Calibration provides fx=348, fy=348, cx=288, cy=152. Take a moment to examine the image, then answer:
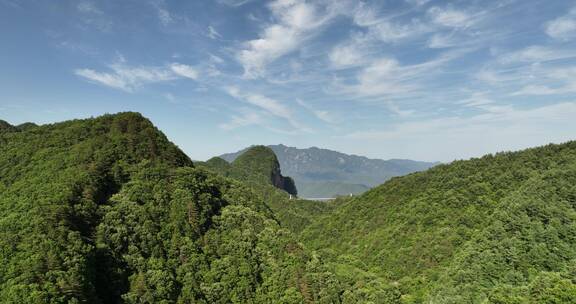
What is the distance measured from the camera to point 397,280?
67.4 meters

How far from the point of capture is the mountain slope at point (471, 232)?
153ft

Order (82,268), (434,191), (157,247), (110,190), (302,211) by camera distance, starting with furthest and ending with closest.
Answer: (302,211), (434,191), (110,190), (157,247), (82,268)

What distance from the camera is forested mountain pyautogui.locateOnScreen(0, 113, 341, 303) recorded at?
4131cm

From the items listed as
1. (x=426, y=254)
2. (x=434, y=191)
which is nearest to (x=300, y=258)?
(x=426, y=254)

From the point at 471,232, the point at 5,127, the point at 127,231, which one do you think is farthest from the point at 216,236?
the point at 5,127

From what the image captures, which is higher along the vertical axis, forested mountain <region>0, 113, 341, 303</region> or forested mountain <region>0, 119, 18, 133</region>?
forested mountain <region>0, 119, 18, 133</region>

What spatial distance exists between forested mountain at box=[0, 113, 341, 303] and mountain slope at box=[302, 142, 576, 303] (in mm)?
17381

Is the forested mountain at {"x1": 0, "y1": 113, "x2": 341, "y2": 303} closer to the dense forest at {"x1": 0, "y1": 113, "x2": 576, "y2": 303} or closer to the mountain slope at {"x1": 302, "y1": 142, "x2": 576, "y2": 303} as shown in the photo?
the dense forest at {"x1": 0, "y1": 113, "x2": 576, "y2": 303}

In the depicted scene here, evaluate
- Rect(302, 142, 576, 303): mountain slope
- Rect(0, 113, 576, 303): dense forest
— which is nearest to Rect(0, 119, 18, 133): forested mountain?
Rect(0, 113, 576, 303): dense forest

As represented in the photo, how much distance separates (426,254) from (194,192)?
47049 millimetres

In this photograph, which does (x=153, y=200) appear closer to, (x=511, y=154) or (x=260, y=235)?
(x=260, y=235)

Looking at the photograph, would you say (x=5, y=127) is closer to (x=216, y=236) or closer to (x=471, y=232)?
(x=216, y=236)

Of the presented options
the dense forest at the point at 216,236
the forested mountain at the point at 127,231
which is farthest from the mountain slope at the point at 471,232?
the forested mountain at the point at 127,231

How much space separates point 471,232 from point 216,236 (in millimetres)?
49339
